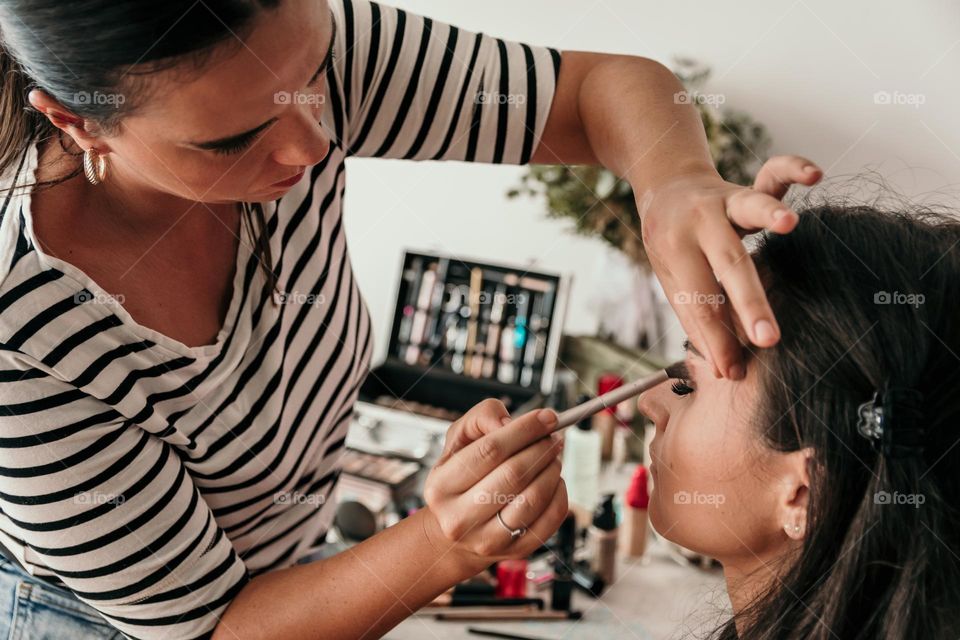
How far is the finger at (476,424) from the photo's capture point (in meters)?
0.72

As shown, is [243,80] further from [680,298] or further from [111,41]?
[680,298]

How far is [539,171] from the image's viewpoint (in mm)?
1659

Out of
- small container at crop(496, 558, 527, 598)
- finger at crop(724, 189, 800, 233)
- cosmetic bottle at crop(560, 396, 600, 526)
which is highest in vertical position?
finger at crop(724, 189, 800, 233)

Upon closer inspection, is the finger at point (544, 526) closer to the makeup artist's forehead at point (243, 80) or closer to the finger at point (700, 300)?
the finger at point (700, 300)

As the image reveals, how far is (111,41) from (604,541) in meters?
1.08

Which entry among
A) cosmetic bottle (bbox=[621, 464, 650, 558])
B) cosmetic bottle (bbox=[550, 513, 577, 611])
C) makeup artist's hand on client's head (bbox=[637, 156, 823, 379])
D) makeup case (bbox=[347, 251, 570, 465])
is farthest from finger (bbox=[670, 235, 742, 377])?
makeup case (bbox=[347, 251, 570, 465])

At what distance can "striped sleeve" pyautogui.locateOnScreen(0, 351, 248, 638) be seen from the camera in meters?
0.64

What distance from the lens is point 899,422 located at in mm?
649

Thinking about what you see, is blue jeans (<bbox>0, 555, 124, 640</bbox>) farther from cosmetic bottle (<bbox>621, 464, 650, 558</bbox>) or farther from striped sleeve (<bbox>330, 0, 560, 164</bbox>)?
→ cosmetic bottle (<bbox>621, 464, 650, 558</bbox>)

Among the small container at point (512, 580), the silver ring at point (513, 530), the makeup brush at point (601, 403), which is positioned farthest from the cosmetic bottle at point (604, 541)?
the silver ring at point (513, 530)

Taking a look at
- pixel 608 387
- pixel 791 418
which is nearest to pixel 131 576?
pixel 791 418

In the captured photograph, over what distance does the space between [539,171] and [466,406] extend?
0.53 metres

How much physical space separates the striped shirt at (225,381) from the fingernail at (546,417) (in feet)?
0.97

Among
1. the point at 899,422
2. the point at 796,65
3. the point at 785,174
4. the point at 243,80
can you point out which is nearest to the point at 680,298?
the point at 785,174
